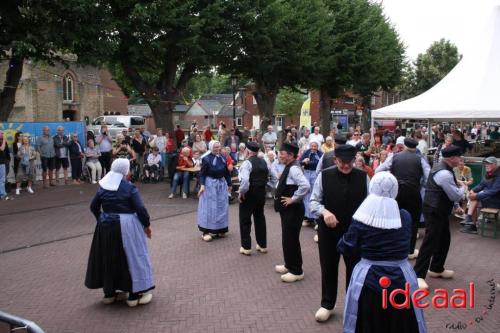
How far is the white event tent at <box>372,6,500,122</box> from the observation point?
11633mm

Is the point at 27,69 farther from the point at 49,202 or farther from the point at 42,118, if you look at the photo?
the point at 49,202

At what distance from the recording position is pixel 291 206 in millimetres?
6660

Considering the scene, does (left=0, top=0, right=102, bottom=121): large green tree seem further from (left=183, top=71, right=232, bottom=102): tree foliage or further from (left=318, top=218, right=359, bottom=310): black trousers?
(left=183, top=71, right=232, bottom=102): tree foliage

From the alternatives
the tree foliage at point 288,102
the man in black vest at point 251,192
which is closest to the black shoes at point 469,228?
the man in black vest at point 251,192

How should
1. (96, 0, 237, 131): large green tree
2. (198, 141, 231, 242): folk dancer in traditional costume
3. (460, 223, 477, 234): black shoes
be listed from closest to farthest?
(198, 141, 231, 242): folk dancer in traditional costume, (460, 223, 477, 234): black shoes, (96, 0, 237, 131): large green tree

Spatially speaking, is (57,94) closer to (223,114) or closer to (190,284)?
(223,114)

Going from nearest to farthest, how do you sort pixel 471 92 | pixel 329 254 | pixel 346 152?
pixel 346 152
pixel 329 254
pixel 471 92

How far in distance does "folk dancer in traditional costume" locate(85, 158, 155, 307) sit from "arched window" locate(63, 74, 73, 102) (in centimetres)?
4372

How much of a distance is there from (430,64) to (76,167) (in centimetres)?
4160

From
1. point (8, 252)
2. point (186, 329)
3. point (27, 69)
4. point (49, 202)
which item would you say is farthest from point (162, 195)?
point (27, 69)

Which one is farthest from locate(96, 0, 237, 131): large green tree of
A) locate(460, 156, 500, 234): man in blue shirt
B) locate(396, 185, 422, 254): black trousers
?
locate(396, 185, 422, 254): black trousers

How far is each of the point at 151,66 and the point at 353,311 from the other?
19.1 metres

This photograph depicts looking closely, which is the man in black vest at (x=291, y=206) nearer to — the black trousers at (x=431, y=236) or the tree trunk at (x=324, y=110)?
the black trousers at (x=431, y=236)

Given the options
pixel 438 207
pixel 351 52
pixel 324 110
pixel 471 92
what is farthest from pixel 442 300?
pixel 324 110
